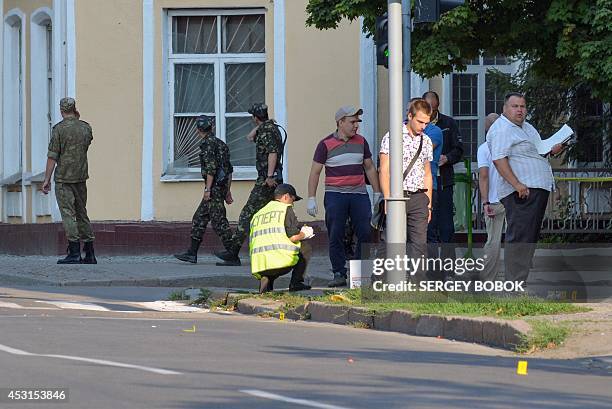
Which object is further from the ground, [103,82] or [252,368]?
[103,82]

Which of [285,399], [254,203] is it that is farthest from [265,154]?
[285,399]

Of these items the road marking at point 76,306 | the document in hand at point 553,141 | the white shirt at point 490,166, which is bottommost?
the road marking at point 76,306

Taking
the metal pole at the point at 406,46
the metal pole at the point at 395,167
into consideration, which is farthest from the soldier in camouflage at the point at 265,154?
the metal pole at the point at 395,167

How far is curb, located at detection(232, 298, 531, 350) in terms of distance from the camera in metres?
11.1

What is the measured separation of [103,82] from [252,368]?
44.5 feet

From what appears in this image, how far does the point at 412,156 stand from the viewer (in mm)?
14086

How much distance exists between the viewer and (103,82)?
22328 millimetres

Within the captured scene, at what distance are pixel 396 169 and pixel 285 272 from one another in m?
2.06

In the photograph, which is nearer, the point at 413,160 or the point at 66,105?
the point at 413,160

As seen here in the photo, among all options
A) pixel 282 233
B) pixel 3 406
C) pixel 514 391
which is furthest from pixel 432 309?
pixel 3 406

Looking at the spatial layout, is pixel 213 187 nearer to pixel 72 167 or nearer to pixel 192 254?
pixel 192 254

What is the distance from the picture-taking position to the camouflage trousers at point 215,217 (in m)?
19.1

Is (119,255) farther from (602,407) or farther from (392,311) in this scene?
(602,407)

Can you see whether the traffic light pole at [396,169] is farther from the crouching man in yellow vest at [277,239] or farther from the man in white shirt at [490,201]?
the man in white shirt at [490,201]
